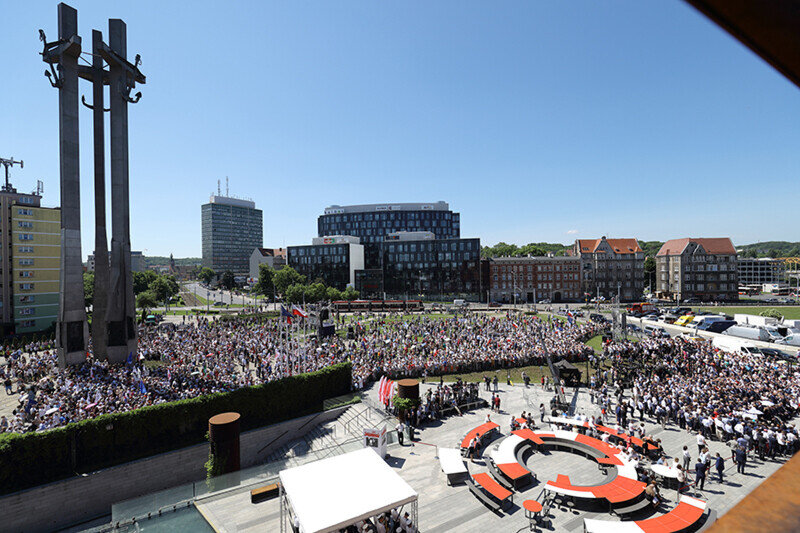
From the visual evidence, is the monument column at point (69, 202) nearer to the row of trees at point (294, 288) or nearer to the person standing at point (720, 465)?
the person standing at point (720, 465)

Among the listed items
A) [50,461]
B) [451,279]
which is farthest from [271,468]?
[451,279]

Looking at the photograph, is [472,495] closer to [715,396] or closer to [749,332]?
[715,396]

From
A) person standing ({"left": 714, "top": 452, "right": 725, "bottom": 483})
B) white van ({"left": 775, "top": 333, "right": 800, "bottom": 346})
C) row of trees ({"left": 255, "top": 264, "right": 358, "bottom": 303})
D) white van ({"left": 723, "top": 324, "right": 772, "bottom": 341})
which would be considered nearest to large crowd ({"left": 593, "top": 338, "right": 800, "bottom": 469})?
person standing ({"left": 714, "top": 452, "right": 725, "bottom": 483})

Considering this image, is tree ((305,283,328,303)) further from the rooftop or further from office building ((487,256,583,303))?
the rooftop

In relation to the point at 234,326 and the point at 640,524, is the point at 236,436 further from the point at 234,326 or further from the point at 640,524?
the point at 234,326

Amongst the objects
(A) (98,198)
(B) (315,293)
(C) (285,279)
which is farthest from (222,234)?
(A) (98,198)

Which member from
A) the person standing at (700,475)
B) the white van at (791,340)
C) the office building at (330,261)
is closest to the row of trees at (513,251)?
the office building at (330,261)

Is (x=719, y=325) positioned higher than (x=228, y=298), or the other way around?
(x=719, y=325)
